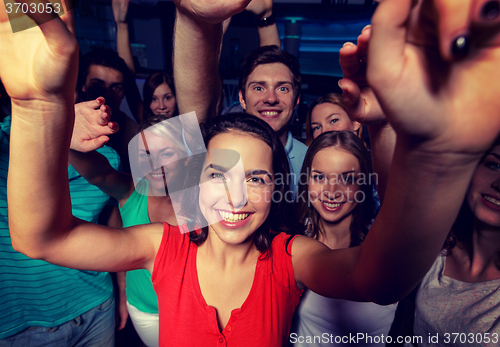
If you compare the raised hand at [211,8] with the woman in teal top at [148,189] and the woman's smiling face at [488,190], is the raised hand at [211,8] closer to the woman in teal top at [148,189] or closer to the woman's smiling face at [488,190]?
the woman in teal top at [148,189]

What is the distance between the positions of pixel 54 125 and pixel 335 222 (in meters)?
1.27

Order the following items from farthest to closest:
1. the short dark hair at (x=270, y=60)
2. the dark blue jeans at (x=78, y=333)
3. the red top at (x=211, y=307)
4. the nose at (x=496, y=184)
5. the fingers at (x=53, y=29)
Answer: the short dark hair at (x=270, y=60) < the dark blue jeans at (x=78, y=333) < the nose at (x=496, y=184) < the red top at (x=211, y=307) < the fingers at (x=53, y=29)

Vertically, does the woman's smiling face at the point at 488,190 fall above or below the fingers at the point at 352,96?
below

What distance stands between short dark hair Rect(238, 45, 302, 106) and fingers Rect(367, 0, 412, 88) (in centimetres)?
145

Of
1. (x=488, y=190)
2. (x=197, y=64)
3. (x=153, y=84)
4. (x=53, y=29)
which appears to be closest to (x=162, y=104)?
(x=153, y=84)

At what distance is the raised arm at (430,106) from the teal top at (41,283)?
4.17ft

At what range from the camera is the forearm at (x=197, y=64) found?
37.2 inches

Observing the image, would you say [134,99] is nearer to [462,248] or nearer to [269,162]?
[269,162]

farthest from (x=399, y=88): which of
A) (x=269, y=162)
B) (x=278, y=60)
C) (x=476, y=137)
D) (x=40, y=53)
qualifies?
(x=278, y=60)

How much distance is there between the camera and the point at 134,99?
250 centimetres

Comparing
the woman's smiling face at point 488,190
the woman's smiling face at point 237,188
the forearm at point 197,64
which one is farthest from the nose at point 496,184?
the forearm at point 197,64

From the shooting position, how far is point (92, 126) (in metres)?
0.78

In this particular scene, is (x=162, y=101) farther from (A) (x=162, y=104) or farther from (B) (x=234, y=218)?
(B) (x=234, y=218)

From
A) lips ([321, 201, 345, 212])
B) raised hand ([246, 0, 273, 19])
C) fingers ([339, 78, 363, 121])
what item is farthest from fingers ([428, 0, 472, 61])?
raised hand ([246, 0, 273, 19])
